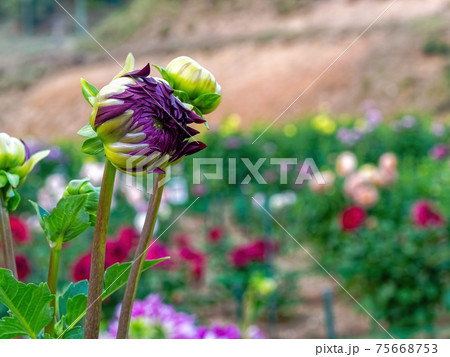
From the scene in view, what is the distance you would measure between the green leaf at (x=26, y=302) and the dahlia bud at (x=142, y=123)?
4 cm

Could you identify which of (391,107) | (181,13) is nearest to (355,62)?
(391,107)

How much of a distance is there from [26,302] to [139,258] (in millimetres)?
29

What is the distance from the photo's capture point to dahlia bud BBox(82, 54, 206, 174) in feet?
0.41

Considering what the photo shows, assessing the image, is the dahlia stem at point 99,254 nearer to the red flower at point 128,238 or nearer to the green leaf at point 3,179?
the green leaf at point 3,179

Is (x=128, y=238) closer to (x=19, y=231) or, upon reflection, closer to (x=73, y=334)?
(x=19, y=231)

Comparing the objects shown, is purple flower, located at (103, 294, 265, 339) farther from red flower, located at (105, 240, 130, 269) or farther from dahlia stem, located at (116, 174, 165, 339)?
red flower, located at (105, 240, 130, 269)

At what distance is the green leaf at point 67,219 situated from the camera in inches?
5.8

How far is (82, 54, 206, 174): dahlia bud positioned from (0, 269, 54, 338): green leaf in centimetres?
4

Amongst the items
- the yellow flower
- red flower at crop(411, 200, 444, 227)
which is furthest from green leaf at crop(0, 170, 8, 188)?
the yellow flower

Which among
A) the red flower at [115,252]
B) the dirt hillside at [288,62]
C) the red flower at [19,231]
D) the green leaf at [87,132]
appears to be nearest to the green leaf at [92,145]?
the green leaf at [87,132]

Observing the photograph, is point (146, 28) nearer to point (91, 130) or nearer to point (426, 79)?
point (426, 79)

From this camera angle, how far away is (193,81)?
6.2 inches

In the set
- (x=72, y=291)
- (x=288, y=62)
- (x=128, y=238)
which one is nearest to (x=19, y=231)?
(x=128, y=238)

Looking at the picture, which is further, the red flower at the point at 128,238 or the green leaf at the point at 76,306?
the red flower at the point at 128,238
